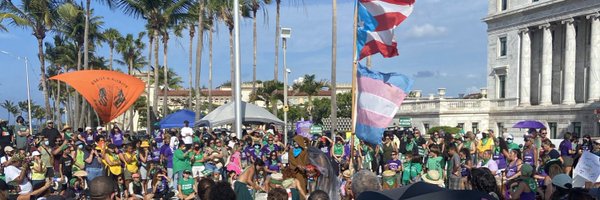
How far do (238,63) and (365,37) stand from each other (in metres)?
5.29

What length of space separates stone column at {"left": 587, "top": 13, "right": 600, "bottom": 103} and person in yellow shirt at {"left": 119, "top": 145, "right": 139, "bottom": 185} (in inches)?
1456

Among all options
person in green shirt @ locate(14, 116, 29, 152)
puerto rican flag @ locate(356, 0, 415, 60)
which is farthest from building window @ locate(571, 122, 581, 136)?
person in green shirt @ locate(14, 116, 29, 152)

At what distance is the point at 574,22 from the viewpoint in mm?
43938

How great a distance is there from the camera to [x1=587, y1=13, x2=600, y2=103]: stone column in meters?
41.9

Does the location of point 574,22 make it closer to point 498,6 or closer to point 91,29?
point 498,6

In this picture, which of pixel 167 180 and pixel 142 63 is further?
pixel 142 63

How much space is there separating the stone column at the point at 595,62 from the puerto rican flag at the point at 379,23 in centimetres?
3611

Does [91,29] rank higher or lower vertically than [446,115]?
higher

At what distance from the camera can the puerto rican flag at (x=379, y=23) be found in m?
10.9

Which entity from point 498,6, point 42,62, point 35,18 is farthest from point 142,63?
point 498,6

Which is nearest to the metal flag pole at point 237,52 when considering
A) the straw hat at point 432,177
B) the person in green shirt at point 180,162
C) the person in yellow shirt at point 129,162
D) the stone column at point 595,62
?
the person in green shirt at point 180,162

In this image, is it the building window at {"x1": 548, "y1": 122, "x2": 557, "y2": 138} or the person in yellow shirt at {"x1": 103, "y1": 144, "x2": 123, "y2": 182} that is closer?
the person in yellow shirt at {"x1": 103, "y1": 144, "x2": 123, "y2": 182}

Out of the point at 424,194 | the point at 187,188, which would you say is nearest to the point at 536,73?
the point at 187,188

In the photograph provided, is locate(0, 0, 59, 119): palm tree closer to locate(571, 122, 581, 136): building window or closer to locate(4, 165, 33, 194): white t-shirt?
locate(4, 165, 33, 194): white t-shirt
